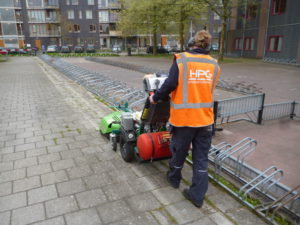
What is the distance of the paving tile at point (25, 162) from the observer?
157 inches

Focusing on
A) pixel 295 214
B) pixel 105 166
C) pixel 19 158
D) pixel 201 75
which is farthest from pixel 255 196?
pixel 19 158

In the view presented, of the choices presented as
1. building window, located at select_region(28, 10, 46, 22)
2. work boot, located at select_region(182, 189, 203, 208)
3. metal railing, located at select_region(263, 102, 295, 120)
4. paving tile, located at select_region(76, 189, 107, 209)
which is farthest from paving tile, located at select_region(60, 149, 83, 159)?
building window, located at select_region(28, 10, 46, 22)

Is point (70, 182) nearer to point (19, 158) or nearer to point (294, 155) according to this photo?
point (19, 158)

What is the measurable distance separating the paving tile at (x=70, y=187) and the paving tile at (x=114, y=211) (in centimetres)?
49

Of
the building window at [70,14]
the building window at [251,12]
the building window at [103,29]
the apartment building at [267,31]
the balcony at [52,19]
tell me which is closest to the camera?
the apartment building at [267,31]

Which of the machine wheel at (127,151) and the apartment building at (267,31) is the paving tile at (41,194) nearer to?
the machine wheel at (127,151)

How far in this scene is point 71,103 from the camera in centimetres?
798

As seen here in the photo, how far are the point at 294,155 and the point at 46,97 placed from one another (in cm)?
759

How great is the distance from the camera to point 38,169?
3873 mm

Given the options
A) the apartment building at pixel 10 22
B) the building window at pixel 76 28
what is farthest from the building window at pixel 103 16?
the apartment building at pixel 10 22

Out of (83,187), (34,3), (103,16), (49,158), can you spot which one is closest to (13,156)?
(49,158)

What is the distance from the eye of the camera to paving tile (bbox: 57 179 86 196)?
10.8 ft

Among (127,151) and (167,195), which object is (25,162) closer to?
(127,151)

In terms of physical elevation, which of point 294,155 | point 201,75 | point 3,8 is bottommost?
point 294,155
